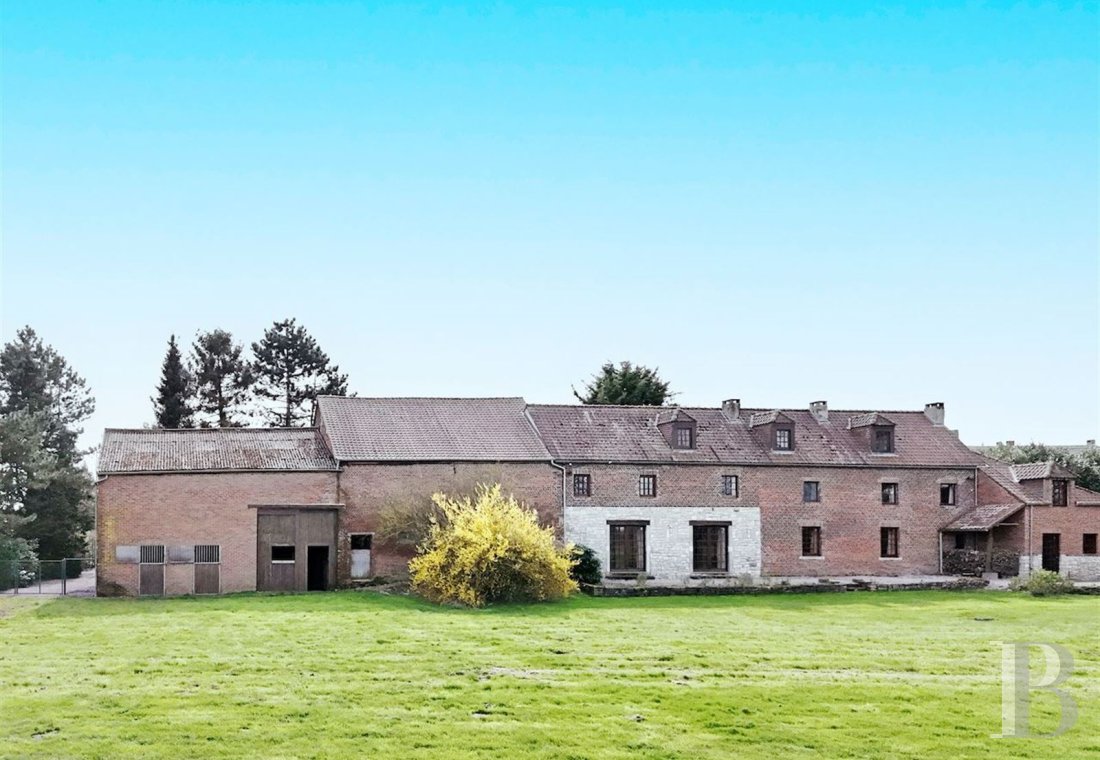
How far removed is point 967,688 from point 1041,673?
3.97m

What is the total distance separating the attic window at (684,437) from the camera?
47844 millimetres

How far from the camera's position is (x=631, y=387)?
2753 inches

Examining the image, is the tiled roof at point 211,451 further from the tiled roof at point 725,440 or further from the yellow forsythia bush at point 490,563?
the tiled roof at point 725,440

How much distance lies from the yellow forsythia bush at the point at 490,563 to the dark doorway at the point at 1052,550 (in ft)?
72.8

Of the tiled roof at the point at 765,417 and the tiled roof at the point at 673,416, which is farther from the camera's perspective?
the tiled roof at the point at 765,417

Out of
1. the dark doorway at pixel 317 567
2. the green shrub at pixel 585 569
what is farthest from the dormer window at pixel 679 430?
the dark doorway at pixel 317 567

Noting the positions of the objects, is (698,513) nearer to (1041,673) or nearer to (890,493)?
(890,493)

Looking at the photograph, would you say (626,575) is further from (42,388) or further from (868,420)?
(42,388)

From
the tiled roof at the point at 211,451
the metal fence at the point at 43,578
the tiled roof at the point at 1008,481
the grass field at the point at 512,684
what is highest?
the tiled roof at the point at 211,451

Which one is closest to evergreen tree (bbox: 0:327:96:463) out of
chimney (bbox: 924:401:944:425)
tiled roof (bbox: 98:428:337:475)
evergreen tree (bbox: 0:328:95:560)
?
evergreen tree (bbox: 0:328:95:560)

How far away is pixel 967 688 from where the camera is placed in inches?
899

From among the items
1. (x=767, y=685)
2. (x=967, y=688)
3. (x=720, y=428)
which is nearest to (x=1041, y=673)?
(x=967, y=688)

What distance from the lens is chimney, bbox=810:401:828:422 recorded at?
51506mm

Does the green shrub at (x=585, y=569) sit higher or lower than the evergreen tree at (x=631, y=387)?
lower
